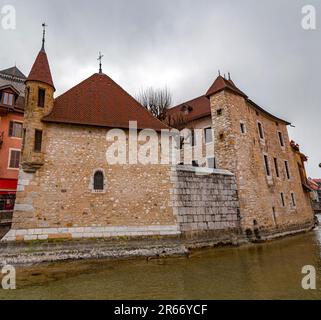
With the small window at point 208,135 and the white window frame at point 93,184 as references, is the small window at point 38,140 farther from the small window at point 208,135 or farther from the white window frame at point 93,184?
the small window at point 208,135

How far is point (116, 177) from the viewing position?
9633 mm

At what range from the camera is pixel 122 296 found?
5219mm

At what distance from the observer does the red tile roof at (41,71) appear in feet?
30.4

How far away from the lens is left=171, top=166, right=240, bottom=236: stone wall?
10422 millimetres

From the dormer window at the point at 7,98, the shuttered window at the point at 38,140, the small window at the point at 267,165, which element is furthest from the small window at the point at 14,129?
the small window at the point at 267,165

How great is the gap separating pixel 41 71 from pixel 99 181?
5004mm

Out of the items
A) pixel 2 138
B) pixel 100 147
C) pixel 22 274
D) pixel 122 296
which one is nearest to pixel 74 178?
pixel 100 147

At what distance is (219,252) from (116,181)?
529 cm

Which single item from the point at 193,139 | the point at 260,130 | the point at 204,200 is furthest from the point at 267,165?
the point at 204,200

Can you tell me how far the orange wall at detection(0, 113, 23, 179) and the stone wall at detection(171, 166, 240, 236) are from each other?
1106 cm

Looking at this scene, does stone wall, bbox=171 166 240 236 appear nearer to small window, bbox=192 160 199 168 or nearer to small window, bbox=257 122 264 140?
small window, bbox=192 160 199 168

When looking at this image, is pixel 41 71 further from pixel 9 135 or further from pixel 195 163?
pixel 195 163

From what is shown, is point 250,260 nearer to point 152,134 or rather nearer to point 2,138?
point 152,134
